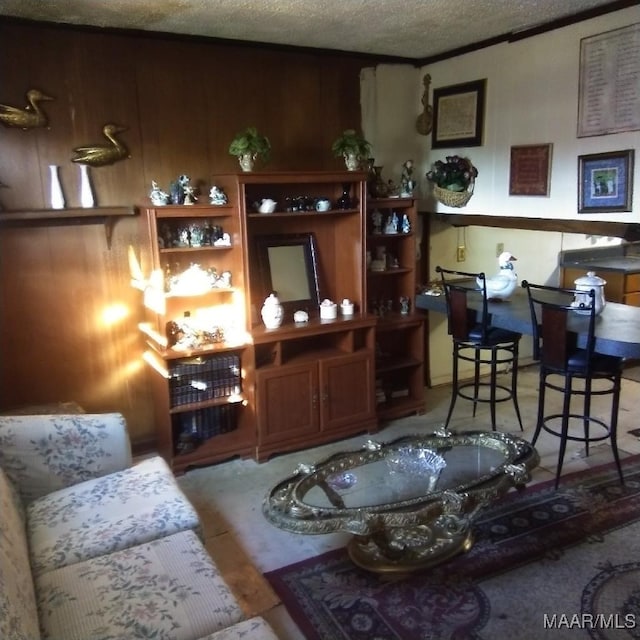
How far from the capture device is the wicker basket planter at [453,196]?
4121 mm

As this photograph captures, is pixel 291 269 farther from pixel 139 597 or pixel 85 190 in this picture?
pixel 139 597

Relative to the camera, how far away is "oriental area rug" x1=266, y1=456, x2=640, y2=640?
224 centimetres

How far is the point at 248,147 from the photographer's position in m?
3.46

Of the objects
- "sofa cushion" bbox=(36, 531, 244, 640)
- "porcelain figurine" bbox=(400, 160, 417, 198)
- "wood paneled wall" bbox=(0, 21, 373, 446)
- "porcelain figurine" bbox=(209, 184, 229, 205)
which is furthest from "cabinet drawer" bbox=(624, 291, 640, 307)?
"sofa cushion" bbox=(36, 531, 244, 640)

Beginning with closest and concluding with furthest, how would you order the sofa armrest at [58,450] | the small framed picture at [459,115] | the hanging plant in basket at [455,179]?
the sofa armrest at [58,450] → the small framed picture at [459,115] → the hanging plant in basket at [455,179]

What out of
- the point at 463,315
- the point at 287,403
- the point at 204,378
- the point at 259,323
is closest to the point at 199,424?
the point at 204,378

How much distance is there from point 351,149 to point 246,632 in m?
2.89

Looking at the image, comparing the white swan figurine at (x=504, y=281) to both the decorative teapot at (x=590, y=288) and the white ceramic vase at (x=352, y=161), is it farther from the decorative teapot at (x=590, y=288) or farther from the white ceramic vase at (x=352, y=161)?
the white ceramic vase at (x=352, y=161)

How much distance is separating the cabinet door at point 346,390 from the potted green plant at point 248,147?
1.26 m

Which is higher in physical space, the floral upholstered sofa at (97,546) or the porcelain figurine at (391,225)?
the porcelain figurine at (391,225)


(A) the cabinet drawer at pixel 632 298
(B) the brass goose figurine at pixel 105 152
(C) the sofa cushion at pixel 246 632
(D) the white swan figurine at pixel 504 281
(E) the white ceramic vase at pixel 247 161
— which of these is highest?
(B) the brass goose figurine at pixel 105 152

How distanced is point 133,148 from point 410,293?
2.05 m

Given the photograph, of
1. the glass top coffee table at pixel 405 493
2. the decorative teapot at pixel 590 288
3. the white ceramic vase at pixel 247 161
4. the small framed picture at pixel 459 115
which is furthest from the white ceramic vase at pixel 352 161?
the glass top coffee table at pixel 405 493

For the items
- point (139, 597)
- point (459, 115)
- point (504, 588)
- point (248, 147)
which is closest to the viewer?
point (139, 597)
